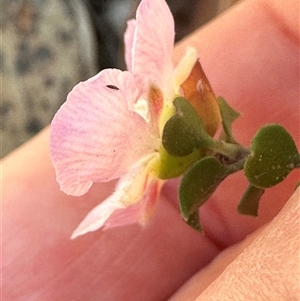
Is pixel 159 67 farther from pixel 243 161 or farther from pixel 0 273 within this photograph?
pixel 0 273

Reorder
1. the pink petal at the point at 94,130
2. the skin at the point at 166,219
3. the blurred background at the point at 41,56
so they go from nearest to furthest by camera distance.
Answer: the pink petal at the point at 94,130 < the skin at the point at 166,219 < the blurred background at the point at 41,56

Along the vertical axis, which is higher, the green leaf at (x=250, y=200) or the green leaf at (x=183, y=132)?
the green leaf at (x=183, y=132)

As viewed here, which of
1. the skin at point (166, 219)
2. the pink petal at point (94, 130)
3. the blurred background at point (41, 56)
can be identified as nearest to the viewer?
the pink petal at point (94, 130)

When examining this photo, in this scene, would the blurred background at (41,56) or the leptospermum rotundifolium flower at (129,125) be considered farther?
the blurred background at (41,56)

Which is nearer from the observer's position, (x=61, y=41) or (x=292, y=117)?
(x=292, y=117)

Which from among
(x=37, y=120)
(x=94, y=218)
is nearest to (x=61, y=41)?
(x=37, y=120)

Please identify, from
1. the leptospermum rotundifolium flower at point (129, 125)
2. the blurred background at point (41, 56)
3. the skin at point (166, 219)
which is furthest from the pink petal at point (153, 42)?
the blurred background at point (41, 56)

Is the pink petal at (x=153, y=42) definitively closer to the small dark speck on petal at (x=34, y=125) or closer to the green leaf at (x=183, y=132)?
the green leaf at (x=183, y=132)

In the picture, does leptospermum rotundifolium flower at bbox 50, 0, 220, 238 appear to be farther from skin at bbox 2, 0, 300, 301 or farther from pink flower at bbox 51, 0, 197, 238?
skin at bbox 2, 0, 300, 301
